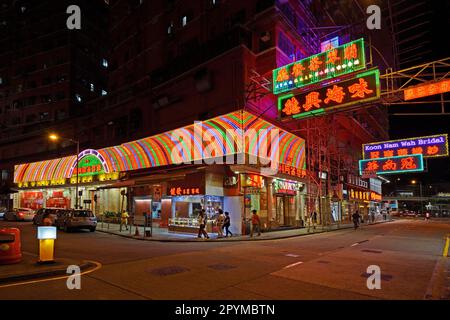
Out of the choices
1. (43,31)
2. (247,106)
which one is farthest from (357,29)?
(43,31)

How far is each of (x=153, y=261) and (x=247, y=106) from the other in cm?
1498

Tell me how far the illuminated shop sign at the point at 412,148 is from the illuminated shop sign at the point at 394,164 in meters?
0.41

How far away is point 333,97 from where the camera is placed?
16.3 metres

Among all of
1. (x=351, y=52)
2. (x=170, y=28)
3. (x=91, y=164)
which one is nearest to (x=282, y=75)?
(x=351, y=52)

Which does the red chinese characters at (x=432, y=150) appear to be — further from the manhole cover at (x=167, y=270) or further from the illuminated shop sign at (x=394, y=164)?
the manhole cover at (x=167, y=270)

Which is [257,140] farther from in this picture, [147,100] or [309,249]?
[147,100]

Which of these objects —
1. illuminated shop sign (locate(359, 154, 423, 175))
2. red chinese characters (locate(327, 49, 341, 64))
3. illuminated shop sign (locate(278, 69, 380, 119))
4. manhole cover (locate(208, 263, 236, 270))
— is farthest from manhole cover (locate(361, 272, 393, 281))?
illuminated shop sign (locate(359, 154, 423, 175))

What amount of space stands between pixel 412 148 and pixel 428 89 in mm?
16592

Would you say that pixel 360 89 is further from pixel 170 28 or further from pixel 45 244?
pixel 170 28

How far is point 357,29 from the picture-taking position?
36.6 meters

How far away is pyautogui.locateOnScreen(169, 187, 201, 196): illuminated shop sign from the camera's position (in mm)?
21628

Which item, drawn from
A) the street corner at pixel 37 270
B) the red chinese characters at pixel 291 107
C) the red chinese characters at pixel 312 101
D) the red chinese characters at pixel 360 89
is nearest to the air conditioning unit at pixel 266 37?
the red chinese characters at pixel 291 107

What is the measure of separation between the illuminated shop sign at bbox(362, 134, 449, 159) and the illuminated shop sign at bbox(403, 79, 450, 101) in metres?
14.6

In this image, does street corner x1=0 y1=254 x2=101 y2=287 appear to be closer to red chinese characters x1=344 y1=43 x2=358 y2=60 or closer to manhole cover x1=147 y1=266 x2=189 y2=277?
manhole cover x1=147 y1=266 x2=189 y2=277
